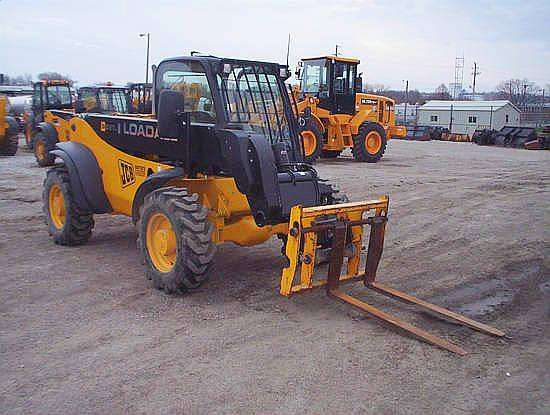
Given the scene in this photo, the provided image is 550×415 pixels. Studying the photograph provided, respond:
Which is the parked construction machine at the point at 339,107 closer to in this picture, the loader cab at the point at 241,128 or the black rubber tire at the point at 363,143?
the black rubber tire at the point at 363,143

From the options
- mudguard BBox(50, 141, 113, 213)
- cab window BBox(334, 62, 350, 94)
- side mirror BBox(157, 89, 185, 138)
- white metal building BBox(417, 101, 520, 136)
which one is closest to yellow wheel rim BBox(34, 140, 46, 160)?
cab window BBox(334, 62, 350, 94)

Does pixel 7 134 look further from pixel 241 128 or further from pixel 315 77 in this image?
pixel 241 128

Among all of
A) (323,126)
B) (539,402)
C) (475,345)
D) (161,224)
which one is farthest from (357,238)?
(323,126)

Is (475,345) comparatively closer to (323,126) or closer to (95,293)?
(95,293)

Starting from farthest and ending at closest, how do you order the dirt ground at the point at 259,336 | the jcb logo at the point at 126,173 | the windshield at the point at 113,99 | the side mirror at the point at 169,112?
the windshield at the point at 113,99
the jcb logo at the point at 126,173
the side mirror at the point at 169,112
the dirt ground at the point at 259,336

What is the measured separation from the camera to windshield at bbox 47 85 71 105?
19.9 meters

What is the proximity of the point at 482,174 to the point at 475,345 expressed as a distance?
41.6 feet

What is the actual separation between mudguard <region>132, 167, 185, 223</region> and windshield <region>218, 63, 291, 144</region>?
2.52ft

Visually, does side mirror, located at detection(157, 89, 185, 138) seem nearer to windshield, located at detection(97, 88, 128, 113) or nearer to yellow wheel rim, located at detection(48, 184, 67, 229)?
yellow wheel rim, located at detection(48, 184, 67, 229)

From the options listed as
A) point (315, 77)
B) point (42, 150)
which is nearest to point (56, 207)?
point (42, 150)

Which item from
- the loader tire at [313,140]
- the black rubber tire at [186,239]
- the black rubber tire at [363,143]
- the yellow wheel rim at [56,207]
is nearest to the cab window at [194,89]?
the black rubber tire at [186,239]

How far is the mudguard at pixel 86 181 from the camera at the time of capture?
7.22 metres

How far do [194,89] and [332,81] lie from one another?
12.9 metres

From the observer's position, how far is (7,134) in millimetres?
19281
